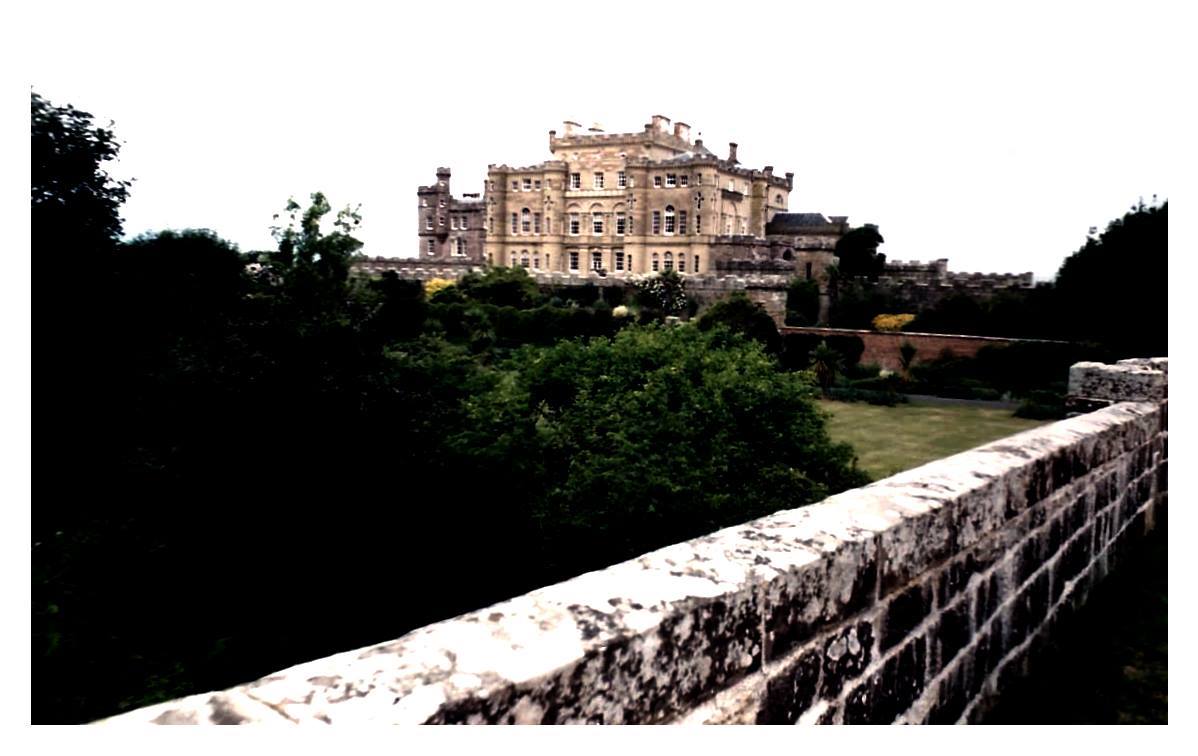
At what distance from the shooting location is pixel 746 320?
107 ft

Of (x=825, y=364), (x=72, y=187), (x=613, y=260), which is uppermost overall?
(x=613, y=260)

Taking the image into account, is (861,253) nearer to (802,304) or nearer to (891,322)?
(802,304)

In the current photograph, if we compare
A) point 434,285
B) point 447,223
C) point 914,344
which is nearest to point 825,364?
point 914,344

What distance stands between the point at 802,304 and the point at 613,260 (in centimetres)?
2067

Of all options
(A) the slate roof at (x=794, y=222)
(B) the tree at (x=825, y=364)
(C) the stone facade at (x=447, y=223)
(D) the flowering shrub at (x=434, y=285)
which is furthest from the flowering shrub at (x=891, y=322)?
(C) the stone facade at (x=447, y=223)

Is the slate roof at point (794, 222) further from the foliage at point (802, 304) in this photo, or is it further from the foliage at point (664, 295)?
the foliage at point (664, 295)

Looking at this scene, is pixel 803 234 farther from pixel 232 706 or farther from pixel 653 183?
pixel 232 706

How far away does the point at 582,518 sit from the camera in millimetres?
10375

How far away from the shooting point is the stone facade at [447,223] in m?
68.2

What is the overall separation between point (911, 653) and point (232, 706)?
214cm

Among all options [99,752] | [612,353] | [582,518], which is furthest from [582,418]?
[99,752]

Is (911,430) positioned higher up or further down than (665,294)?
further down

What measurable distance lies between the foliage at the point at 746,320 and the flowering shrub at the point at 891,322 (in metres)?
5.92

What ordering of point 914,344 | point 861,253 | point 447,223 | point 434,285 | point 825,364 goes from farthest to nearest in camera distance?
point 447,223 → point 861,253 → point 434,285 → point 914,344 → point 825,364
